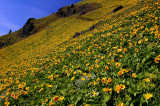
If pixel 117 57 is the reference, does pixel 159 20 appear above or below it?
above

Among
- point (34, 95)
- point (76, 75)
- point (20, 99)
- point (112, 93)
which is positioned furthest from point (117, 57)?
point (20, 99)

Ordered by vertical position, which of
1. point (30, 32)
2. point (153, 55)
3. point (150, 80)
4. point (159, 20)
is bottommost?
point (150, 80)

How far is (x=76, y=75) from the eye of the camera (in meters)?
6.40

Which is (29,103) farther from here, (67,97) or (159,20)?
(159,20)

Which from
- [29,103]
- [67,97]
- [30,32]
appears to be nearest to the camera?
[67,97]

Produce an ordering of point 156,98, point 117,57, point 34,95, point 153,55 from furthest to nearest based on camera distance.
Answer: point 117,57, point 34,95, point 153,55, point 156,98

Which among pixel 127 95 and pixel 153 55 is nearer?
pixel 127 95

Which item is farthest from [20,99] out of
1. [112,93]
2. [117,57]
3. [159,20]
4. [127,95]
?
[159,20]

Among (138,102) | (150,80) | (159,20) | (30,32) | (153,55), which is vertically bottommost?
(138,102)

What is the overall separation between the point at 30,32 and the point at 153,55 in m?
59.8

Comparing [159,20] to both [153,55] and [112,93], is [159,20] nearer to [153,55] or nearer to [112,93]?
[153,55]

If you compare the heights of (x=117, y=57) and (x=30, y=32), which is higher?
(x=30, y=32)

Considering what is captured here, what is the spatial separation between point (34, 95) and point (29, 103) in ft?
1.61

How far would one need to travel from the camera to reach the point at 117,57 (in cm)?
631
